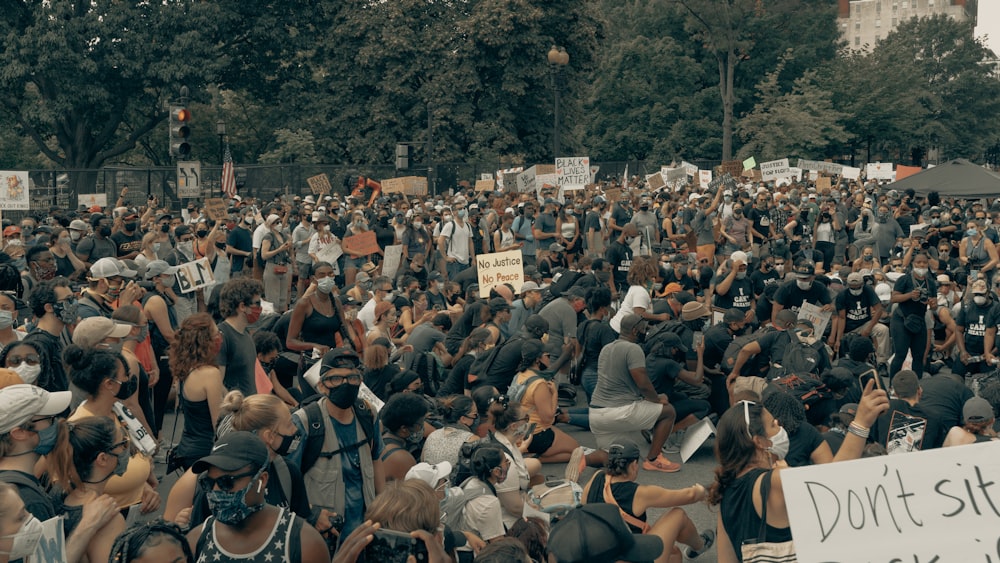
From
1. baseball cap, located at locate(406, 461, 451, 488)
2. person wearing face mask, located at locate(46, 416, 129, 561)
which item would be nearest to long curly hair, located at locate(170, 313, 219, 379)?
baseball cap, located at locate(406, 461, 451, 488)

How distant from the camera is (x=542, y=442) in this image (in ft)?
29.5

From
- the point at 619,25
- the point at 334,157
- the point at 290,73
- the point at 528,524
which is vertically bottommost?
the point at 528,524

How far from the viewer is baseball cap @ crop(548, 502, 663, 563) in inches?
197

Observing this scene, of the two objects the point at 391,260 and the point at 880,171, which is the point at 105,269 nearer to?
the point at 391,260

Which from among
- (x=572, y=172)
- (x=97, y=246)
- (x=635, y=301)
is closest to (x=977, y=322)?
(x=635, y=301)

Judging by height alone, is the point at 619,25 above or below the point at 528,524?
above

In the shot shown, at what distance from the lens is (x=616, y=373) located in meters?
9.04

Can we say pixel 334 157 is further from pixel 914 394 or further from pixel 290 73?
pixel 914 394

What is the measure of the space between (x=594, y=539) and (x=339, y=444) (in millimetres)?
1514

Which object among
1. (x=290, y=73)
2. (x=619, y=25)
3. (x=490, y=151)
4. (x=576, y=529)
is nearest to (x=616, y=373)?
(x=576, y=529)

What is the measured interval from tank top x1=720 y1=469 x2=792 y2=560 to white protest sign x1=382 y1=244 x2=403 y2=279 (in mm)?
12375

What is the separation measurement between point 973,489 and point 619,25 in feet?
227

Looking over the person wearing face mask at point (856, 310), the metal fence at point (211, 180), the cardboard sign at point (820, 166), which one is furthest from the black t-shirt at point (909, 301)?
the cardboard sign at point (820, 166)

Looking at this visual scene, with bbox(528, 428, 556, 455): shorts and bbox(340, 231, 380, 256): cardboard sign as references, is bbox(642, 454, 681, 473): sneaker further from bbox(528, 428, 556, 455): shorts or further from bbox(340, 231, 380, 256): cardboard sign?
bbox(340, 231, 380, 256): cardboard sign
